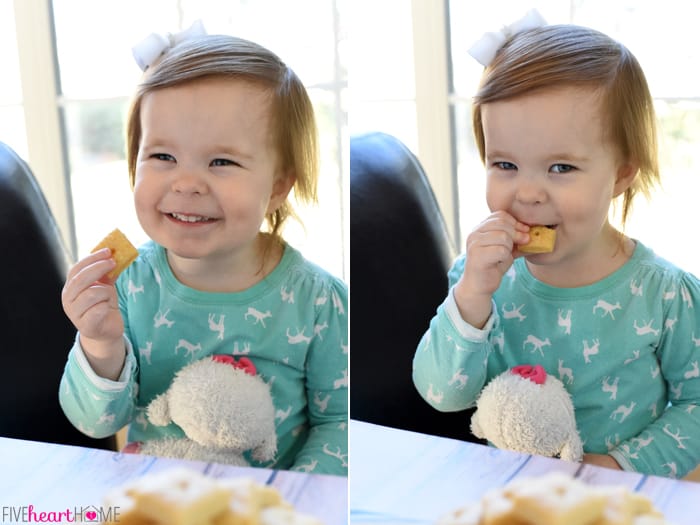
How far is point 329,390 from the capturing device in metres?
0.93

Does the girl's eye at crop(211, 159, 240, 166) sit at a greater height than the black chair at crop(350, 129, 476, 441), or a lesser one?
greater

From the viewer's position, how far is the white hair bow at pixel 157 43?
875mm

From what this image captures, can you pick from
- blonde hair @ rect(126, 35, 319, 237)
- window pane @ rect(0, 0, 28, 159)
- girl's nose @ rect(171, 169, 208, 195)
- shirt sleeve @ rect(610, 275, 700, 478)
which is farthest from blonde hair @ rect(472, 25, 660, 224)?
window pane @ rect(0, 0, 28, 159)

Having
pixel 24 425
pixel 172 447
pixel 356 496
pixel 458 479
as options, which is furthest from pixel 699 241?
pixel 24 425

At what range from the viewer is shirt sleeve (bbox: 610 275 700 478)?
0.84 metres

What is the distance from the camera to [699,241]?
2.76ft

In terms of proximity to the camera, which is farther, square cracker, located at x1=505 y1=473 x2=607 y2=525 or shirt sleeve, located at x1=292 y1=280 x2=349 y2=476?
shirt sleeve, located at x1=292 y1=280 x2=349 y2=476

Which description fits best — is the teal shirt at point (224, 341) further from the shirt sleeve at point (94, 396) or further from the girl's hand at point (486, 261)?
the girl's hand at point (486, 261)

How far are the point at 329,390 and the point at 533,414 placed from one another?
8.8 inches

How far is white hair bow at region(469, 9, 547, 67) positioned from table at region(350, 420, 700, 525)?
42 cm

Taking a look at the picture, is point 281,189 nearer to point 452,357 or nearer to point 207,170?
point 207,170

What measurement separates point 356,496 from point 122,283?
13.8 inches

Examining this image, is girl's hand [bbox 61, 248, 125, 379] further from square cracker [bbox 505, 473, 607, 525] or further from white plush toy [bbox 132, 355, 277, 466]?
square cracker [bbox 505, 473, 607, 525]

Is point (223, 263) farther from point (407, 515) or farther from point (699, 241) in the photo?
point (699, 241)
